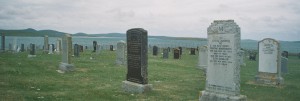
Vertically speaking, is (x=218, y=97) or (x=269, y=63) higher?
(x=269, y=63)

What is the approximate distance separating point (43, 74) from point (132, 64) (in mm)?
5867

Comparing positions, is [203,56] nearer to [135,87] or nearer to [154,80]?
[154,80]

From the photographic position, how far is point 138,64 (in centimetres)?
1257

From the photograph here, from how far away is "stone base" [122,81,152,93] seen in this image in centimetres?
1212

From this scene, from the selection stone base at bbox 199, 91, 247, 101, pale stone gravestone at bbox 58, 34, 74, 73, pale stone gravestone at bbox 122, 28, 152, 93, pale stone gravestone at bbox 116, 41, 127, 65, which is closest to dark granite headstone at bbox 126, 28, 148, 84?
pale stone gravestone at bbox 122, 28, 152, 93

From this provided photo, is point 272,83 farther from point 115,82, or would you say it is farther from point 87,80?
point 87,80

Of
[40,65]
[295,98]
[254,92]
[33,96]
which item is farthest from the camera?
[40,65]

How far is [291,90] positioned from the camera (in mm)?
14570

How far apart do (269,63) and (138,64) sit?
23.6ft

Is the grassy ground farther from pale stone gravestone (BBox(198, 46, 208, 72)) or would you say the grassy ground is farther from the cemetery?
pale stone gravestone (BBox(198, 46, 208, 72))

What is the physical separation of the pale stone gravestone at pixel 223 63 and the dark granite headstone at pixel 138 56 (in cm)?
304

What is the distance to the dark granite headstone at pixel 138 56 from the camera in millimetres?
12413


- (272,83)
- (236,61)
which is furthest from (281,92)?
(236,61)

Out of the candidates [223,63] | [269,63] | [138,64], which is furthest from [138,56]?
[269,63]
